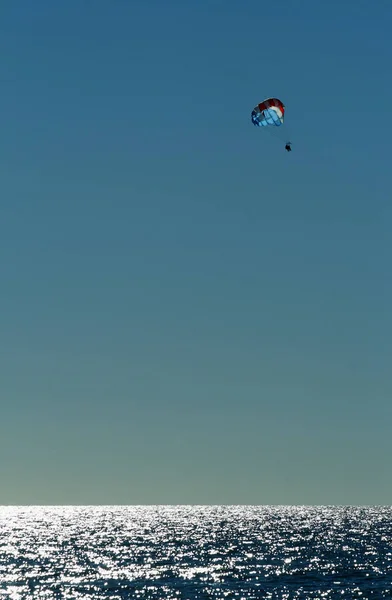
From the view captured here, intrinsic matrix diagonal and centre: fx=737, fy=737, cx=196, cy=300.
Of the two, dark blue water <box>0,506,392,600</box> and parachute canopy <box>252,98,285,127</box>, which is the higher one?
parachute canopy <box>252,98,285,127</box>

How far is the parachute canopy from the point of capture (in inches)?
3381

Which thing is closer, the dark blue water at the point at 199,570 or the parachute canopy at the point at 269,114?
the dark blue water at the point at 199,570

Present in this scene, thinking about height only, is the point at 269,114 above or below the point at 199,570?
above

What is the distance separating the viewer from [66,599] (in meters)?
67.1

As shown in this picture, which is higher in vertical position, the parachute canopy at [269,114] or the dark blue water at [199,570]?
the parachute canopy at [269,114]

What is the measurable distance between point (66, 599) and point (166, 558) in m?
41.5

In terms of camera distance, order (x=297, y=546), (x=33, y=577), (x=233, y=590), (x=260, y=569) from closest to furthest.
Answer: (x=233, y=590), (x=33, y=577), (x=260, y=569), (x=297, y=546)

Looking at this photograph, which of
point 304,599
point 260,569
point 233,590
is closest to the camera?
point 304,599

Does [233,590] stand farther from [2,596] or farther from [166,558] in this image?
[166,558]

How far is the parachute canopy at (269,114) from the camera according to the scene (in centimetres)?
8588

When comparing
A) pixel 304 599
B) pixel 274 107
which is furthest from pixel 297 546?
pixel 274 107

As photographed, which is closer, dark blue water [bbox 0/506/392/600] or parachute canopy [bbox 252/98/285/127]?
dark blue water [bbox 0/506/392/600]

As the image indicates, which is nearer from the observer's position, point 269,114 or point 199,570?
point 269,114

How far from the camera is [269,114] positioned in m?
85.9
